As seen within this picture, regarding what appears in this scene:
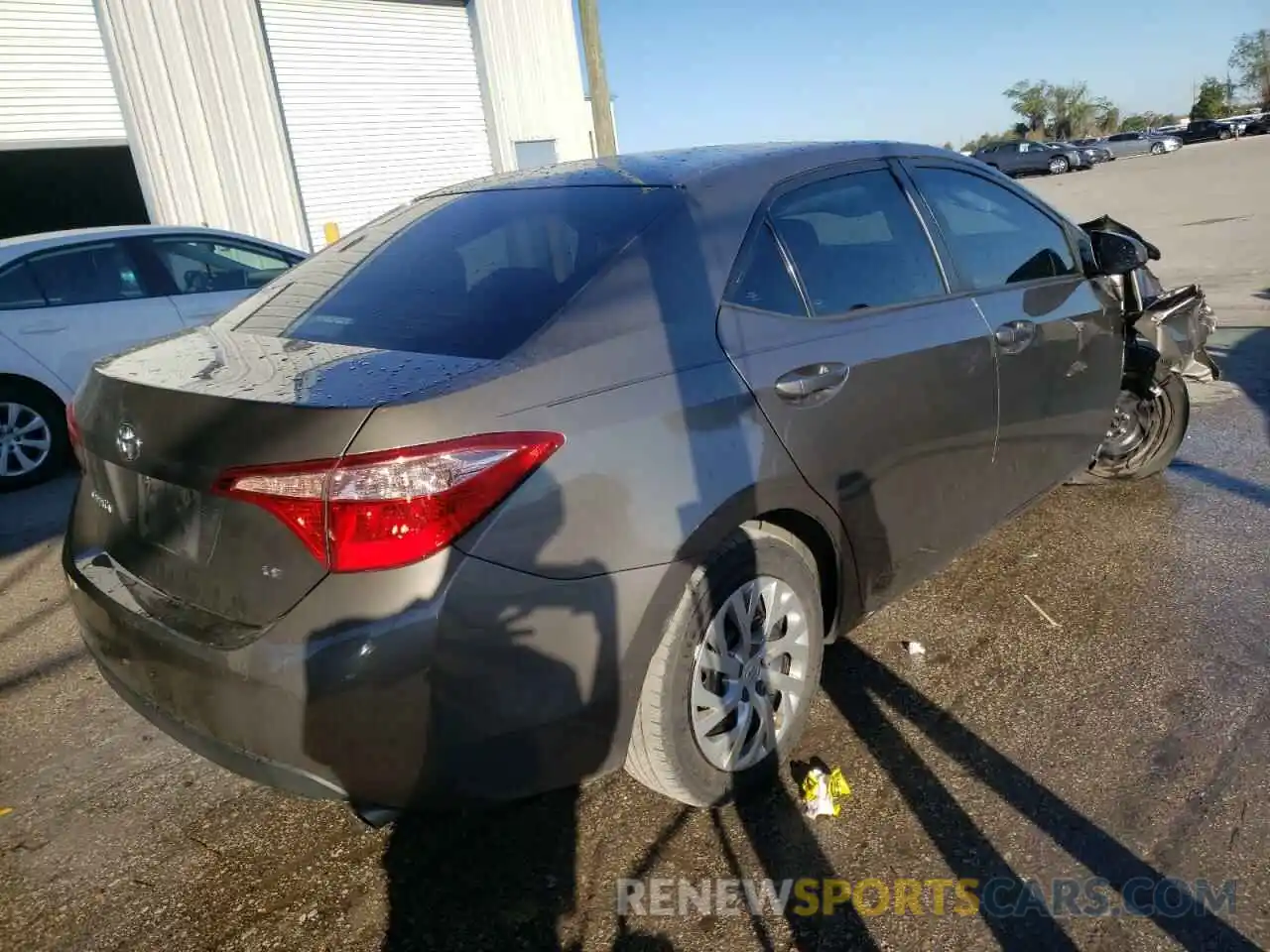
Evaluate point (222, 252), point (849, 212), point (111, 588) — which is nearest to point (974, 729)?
point (849, 212)

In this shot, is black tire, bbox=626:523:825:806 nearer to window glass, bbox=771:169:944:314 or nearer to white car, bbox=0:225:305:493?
window glass, bbox=771:169:944:314

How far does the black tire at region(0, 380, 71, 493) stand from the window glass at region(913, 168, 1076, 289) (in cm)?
535

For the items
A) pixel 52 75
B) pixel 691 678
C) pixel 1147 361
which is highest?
pixel 52 75

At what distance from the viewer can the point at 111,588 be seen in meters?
2.11

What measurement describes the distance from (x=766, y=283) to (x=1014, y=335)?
1.17 metres

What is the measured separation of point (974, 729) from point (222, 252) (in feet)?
20.0

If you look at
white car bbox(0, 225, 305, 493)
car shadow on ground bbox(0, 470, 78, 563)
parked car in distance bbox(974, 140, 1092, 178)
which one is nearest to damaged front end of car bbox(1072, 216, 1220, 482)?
white car bbox(0, 225, 305, 493)

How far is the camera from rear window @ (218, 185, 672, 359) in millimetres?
2090

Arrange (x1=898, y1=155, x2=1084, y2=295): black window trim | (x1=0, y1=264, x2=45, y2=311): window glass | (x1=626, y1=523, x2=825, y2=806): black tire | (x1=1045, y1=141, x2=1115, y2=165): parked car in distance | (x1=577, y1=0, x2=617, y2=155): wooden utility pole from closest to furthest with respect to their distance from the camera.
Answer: (x1=626, y1=523, x2=825, y2=806): black tire
(x1=898, y1=155, x2=1084, y2=295): black window trim
(x1=0, y1=264, x2=45, y2=311): window glass
(x1=577, y1=0, x2=617, y2=155): wooden utility pole
(x1=1045, y1=141, x2=1115, y2=165): parked car in distance

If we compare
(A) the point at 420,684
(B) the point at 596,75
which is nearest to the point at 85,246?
(A) the point at 420,684

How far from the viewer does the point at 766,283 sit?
2381 millimetres

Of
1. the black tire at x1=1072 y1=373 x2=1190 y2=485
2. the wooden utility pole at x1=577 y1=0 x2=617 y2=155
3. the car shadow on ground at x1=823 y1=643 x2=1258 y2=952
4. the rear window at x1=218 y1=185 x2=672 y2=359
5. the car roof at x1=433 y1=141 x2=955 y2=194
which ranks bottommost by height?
the car shadow on ground at x1=823 y1=643 x2=1258 y2=952

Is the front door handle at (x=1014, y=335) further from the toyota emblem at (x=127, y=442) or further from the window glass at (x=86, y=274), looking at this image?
the window glass at (x=86, y=274)

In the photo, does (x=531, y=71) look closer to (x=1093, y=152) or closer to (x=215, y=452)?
(x=215, y=452)
